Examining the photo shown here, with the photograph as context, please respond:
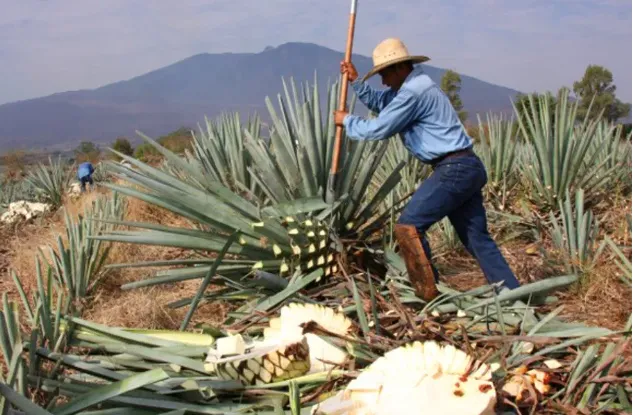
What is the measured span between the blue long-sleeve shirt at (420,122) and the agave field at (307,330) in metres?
0.34

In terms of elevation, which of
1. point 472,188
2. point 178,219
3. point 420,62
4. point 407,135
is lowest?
point 178,219

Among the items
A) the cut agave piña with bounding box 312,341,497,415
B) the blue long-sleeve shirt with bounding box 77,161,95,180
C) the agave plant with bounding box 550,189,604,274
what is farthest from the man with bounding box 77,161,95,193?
the cut agave piña with bounding box 312,341,497,415

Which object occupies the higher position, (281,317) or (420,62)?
(420,62)

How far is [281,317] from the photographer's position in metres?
2.98

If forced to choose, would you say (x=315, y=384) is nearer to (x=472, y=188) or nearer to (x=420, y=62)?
(x=472, y=188)

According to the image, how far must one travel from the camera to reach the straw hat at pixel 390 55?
360 centimetres

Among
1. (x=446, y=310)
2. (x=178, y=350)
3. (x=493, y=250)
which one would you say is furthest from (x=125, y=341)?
(x=493, y=250)

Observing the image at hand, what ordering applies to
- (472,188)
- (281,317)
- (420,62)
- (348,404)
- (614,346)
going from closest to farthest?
1. (348,404)
2. (614,346)
3. (281,317)
4. (472,188)
5. (420,62)

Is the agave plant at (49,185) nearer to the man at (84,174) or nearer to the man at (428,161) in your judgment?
the man at (84,174)

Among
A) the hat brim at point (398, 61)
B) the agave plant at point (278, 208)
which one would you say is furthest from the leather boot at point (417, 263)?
the hat brim at point (398, 61)

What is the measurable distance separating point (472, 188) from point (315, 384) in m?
1.46

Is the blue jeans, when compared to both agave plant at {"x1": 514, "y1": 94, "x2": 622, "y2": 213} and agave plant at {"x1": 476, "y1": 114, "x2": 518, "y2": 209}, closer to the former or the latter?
agave plant at {"x1": 514, "y1": 94, "x2": 622, "y2": 213}

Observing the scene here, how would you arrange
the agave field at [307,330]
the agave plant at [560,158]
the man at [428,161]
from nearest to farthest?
the agave field at [307,330] → the man at [428,161] → the agave plant at [560,158]

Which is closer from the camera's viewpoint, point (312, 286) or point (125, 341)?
point (125, 341)
